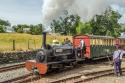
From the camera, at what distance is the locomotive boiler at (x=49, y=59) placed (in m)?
17.0

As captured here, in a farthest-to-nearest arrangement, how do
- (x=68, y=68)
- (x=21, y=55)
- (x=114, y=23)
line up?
1. (x=114, y=23)
2. (x=21, y=55)
3. (x=68, y=68)

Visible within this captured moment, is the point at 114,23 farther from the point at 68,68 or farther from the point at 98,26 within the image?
the point at 68,68

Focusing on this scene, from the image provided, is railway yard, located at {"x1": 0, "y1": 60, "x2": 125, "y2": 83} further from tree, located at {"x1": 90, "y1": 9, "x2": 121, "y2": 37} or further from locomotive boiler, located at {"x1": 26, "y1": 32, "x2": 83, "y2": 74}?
tree, located at {"x1": 90, "y1": 9, "x2": 121, "y2": 37}

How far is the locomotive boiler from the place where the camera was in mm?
16953

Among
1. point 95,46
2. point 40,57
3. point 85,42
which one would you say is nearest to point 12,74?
point 40,57

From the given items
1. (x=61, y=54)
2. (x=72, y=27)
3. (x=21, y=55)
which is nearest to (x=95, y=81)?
(x=61, y=54)

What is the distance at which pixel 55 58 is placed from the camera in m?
18.3

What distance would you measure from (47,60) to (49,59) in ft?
0.90

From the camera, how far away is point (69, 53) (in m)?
20.2

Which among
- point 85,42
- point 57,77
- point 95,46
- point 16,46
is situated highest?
point 85,42

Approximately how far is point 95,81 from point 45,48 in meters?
3.61

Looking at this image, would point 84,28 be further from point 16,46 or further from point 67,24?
point 16,46

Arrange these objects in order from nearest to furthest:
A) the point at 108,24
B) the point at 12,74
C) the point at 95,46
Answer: the point at 12,74 < the point at 95,46 < the point at 108,24

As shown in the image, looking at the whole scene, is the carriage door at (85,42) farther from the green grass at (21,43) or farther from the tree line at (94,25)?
the tree line at (94,25)
